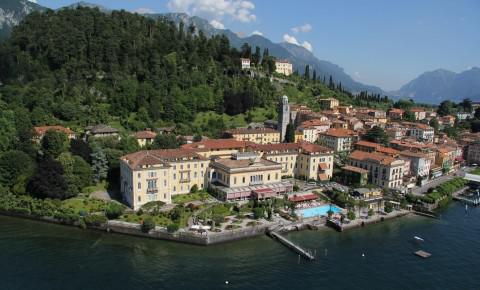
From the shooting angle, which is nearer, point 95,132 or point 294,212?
point 294,212

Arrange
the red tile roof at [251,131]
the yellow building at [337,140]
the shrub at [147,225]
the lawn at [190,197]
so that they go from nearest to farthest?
the shrub at [147,225] → the lawn at [190,197] → the red tile roof at [251,131] → the yellow building at [337,140]

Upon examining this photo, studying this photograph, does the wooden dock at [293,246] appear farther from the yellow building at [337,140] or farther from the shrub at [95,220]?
the yellow building at [337,140]

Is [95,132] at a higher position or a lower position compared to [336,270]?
higher

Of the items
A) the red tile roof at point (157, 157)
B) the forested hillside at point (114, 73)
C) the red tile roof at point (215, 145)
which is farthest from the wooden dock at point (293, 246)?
the forested hillside at point (114, 73)

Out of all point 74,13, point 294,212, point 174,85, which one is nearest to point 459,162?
point 294,212

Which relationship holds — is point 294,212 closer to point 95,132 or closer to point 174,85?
point 95,132

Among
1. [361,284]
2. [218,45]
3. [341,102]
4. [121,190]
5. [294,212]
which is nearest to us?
[361,284]

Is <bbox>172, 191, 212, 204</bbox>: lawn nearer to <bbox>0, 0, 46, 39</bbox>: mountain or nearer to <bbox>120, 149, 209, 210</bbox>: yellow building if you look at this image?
<bbox>120, 149, 209, 210</bbox>: yellow building

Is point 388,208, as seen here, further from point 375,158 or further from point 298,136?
point 298,136
